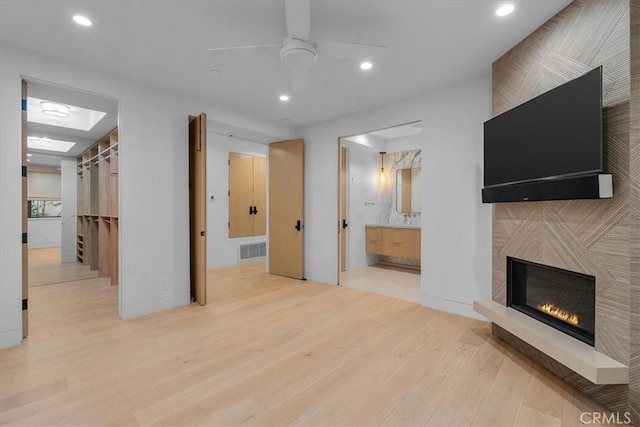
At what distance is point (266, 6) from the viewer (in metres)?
2.11

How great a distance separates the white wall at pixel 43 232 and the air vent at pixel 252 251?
7396 mm

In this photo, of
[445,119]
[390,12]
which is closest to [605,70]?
[390,12]

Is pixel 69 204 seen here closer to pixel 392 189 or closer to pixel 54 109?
pixel 54 109

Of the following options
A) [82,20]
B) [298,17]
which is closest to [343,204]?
[298,17]

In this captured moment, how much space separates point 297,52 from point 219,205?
183 inches

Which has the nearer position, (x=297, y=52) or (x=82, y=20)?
(x=297, y=52)

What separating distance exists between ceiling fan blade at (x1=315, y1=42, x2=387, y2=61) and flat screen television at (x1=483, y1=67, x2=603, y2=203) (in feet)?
4.26

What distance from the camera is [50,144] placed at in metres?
6.15

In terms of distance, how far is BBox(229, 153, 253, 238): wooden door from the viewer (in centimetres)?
641

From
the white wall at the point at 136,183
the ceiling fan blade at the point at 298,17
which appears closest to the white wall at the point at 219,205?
the white wall at the point at 136,183

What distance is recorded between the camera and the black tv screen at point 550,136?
1.84 metres

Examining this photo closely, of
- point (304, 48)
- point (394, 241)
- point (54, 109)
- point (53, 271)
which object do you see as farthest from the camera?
point (394, 241)

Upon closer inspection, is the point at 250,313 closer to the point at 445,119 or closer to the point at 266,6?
the point at 266,6

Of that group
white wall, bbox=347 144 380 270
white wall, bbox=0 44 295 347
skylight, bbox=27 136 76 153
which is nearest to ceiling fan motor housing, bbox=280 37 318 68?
white wall, bbox=0 44 295 347
